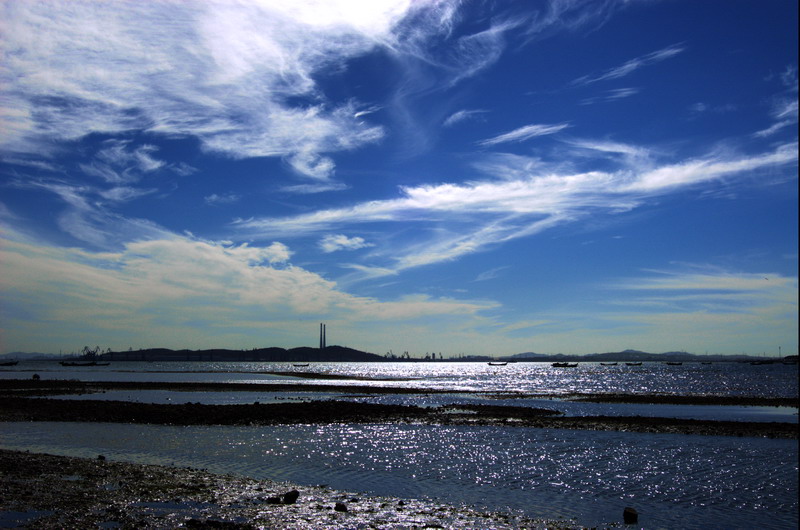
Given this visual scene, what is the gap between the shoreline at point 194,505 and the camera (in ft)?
55.4

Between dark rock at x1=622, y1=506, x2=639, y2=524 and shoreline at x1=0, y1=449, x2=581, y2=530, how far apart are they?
7.62ft

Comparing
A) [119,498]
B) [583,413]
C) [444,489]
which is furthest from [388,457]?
[583,413]

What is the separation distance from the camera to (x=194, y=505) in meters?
18.8

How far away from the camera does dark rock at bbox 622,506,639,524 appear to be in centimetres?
1931

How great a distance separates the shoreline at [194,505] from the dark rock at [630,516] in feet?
7.62

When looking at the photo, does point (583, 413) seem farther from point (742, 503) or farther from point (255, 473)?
point (255, 473)

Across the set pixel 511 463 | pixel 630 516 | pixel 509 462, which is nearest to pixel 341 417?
pixel 509 462

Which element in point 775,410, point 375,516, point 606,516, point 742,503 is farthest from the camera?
point 775,410

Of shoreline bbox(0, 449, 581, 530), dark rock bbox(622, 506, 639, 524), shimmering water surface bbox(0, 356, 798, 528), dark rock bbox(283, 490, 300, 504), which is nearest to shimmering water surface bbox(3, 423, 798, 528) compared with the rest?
shimmering water surface bbox(0, 356, 798, 528)

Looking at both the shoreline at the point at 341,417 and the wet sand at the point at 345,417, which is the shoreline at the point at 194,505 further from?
the wet sand at the point at 345,417

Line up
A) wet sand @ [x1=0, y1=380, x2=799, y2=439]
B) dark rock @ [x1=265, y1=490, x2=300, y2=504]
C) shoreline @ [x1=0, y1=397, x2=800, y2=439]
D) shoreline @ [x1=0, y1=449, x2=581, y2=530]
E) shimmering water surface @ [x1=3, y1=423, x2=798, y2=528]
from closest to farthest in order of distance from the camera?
shoreline @ [x1=0, y1=449, x2=581, y2=530]
dark rock @ [x1=265, y1=490, x2=300, y2=504]
shimmering water surface @ [x1=3, y1=423, x2=798, y2=528]
shoreline @ [x1=0, y1=397, x2=800, y2=439]
wet sand @ [x1=0, y1=380, x2=799, y2=439]

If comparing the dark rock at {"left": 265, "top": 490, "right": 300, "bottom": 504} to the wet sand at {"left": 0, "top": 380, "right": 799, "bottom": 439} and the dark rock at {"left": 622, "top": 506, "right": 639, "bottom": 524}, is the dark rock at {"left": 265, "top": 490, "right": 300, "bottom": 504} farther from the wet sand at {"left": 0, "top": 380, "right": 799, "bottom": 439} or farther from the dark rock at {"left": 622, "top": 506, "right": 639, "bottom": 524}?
the wet sand at {"left": 0, "top": 380, "right": 799, "bottom": 439}

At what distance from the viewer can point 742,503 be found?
22406 millimetres

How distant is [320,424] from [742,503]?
30.5 metres
